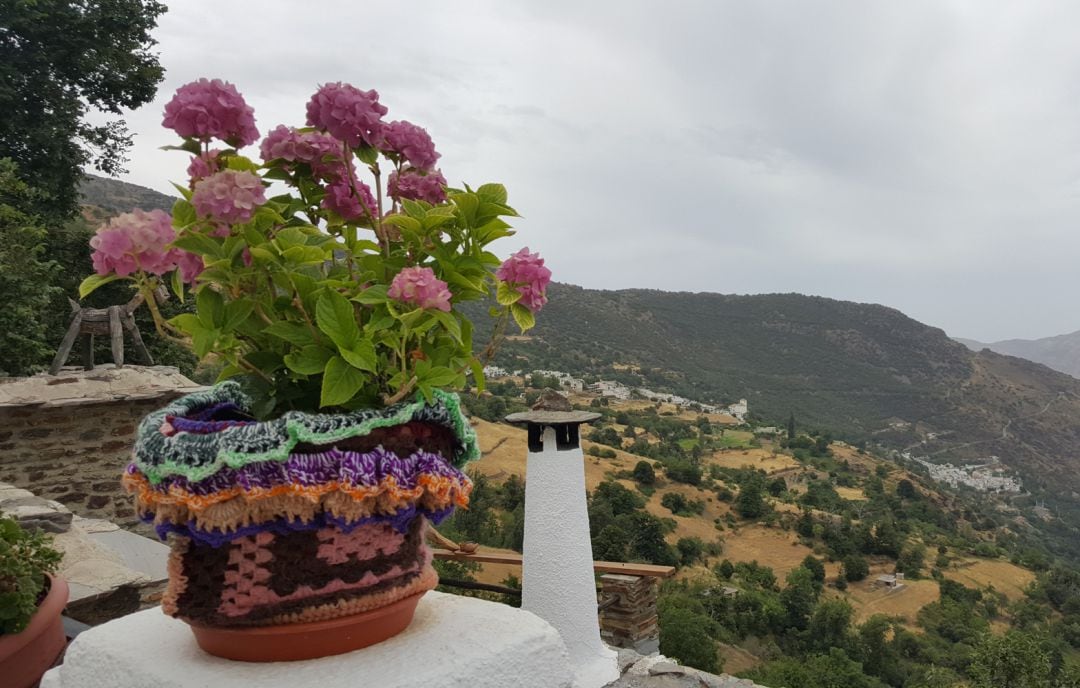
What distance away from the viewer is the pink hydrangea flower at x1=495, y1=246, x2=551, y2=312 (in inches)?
41.9

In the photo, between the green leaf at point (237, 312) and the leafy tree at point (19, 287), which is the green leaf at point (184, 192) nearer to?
the green leaf at point (237, 312)

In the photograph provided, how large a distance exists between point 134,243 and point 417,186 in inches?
16.0

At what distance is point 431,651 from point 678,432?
120 feet

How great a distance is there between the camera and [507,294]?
3.49 feet

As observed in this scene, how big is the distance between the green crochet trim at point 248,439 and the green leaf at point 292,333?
12 cm

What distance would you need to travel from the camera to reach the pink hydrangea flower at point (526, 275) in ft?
3.49

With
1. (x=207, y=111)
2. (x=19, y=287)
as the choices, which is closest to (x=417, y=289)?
(x=207, y=111)

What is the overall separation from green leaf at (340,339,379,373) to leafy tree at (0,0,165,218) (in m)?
10.9

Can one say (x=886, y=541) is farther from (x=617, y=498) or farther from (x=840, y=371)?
(x=840, y=371)

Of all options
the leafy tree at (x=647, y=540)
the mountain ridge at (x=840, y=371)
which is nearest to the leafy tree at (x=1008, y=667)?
the leafy tree at (x=647, y=540)

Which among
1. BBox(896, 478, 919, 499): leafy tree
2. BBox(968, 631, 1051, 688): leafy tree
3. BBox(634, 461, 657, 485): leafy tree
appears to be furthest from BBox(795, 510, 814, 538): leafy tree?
BBox(968, 631, 1051, 688): leafy tree

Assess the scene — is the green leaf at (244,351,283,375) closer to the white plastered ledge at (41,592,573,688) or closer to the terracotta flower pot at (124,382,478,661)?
the terracotta flower pot at (124,382,478,661)

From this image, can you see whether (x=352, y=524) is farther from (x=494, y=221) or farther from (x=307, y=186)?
(x=307, y=186)

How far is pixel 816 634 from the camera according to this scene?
18.8 m
